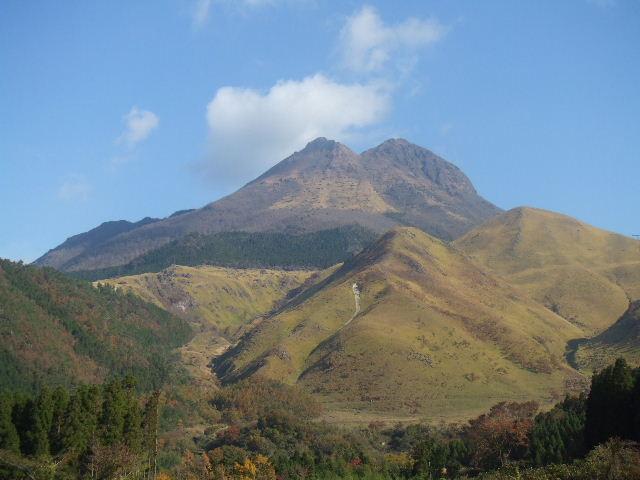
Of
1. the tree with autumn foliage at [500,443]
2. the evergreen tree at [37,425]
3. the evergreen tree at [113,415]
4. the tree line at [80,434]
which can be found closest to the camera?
the tree line at [80,434]

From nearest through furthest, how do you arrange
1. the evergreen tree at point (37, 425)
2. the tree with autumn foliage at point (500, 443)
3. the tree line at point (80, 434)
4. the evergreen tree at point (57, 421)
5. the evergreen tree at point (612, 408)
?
the tree line at point (80, 434)
the evergreen tree at point (612, 408)
the evergreen tree at point (37, 425)
the evergreen tree at point (57, 421)
the tree with autumn foliage at point (500, 443)

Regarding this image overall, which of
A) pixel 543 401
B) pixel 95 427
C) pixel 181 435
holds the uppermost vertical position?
pixel 95 427

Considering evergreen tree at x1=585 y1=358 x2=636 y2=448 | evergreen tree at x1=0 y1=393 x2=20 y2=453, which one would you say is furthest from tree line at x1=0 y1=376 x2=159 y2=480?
evergreen tree at x1=585 y1=358 x2=636 y2=448

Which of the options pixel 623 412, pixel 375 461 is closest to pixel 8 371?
pixel 375 461

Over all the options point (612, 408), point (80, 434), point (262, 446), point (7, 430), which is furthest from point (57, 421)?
point (612, 408)

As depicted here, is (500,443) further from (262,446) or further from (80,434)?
(80,434)

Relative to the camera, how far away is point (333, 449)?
130250mm

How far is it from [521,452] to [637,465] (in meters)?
57.2

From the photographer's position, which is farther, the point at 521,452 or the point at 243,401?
the point at 243,401

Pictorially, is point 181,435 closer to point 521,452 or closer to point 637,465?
point 521,452

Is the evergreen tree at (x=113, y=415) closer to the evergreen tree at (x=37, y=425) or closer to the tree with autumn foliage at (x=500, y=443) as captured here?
the evergreen tree at (x=37, y=425)

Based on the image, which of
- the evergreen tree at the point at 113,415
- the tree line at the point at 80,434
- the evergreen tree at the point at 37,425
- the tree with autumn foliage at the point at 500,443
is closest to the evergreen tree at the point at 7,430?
the tree line at the point at 80,434

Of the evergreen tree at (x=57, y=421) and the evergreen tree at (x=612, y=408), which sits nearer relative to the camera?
the evergreen tree at (x=612, y=408)

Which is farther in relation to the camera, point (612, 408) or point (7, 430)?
point (612, 408)
